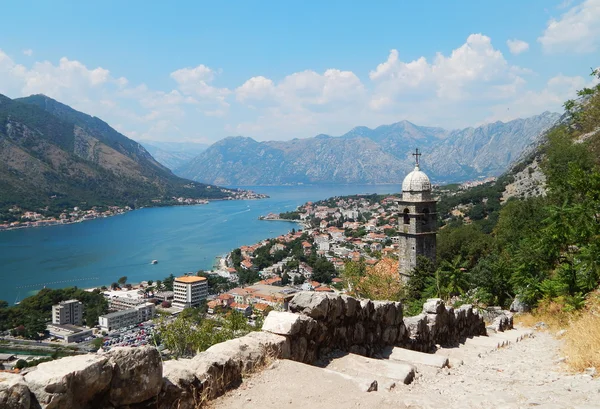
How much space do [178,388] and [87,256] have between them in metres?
66.8

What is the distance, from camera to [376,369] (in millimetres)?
4289

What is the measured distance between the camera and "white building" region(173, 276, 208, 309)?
41.6 meters

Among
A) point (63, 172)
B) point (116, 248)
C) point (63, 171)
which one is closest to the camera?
point (116, 248)

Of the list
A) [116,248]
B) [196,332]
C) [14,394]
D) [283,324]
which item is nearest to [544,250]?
[283,324]

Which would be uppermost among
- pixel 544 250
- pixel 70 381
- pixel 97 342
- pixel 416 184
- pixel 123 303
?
pixel 416 184

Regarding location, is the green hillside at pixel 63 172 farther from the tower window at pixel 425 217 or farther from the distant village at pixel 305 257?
the tower window at pixel 425 217

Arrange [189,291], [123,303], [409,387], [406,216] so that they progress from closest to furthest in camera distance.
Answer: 1. [409,387]
2. [406,216]
3. [123,303]
4. [189,291]

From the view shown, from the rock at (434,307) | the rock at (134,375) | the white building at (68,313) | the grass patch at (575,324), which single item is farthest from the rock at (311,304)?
the white building at (68,313)

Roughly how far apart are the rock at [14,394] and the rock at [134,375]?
1.66ft

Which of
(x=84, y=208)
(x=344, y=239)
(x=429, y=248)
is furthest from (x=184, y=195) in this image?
(x=429, y=248)

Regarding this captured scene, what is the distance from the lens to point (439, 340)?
7395mm

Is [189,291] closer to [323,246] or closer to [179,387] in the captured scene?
[323,246]

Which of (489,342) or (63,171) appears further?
(63,171)

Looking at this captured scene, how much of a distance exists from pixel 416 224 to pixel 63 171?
14303cm
